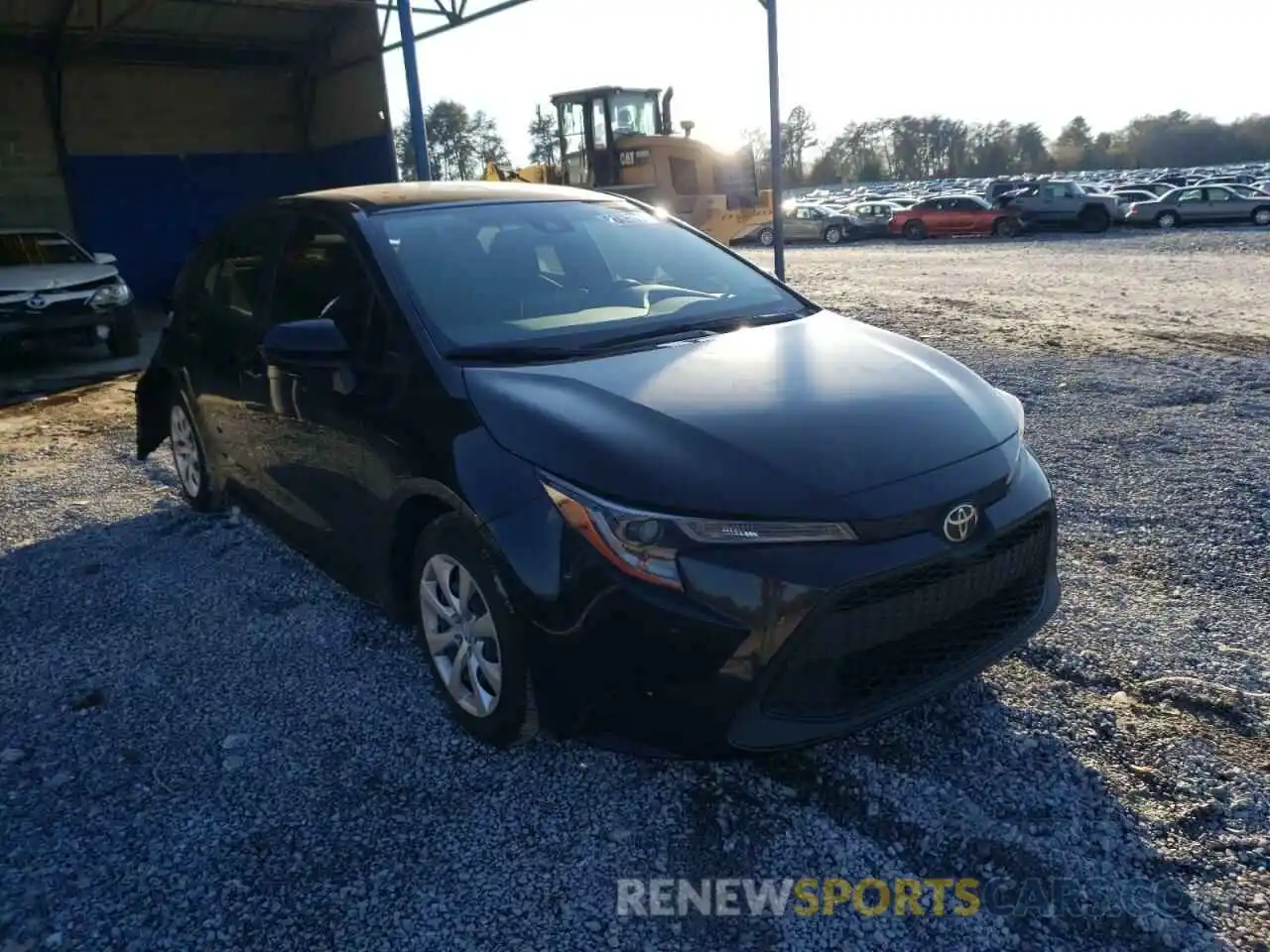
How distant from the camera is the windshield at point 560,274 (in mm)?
3279

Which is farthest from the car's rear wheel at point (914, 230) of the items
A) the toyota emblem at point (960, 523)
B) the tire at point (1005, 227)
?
the toyota emblem at point (960, 523)

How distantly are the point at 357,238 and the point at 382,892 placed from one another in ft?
7.22

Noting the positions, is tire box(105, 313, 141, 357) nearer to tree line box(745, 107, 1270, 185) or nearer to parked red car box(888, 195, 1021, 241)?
parked red car box(888, 195, 1021, 241)

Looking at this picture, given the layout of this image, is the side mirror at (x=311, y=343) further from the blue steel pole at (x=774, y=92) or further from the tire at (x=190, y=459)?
the blue steel pole at (x=774, y=92)

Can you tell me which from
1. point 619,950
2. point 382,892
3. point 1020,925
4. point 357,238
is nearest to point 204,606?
point 357,238

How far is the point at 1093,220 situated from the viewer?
28.1 metres

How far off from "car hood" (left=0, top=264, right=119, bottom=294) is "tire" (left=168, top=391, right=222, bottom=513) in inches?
242

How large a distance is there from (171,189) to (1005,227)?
22.1m

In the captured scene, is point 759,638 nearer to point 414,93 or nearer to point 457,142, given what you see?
point 414,93

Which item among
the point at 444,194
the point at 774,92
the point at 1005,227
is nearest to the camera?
the point at 444,194

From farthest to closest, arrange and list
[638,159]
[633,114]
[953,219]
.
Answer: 1. [953,219]
2. [633,114]
3. [638,159]

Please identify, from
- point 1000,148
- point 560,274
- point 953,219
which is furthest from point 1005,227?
point 1000,148

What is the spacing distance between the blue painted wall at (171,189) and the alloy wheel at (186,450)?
1234 centimetres

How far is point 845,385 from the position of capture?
2.90m
